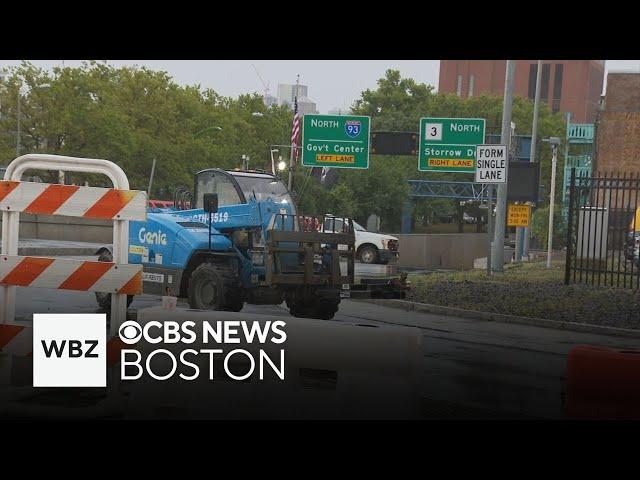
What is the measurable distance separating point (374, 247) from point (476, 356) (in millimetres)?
13667

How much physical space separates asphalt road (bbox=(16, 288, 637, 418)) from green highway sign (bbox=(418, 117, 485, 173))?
1513cm

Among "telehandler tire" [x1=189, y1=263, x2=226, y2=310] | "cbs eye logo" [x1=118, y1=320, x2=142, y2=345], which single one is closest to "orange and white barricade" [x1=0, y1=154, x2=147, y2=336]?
"cbs eye logo" [x1=118, y1=320, x2=142, y2=345]

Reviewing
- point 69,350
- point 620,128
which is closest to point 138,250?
point 69,350

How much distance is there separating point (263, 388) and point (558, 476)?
1981 mm

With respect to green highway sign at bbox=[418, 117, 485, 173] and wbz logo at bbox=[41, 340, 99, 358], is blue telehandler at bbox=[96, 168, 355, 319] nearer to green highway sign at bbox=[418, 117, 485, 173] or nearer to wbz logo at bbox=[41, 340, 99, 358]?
wbz logo at bbox=[41, 340, 99, 358]

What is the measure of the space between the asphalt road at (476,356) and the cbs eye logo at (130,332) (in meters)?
1.91

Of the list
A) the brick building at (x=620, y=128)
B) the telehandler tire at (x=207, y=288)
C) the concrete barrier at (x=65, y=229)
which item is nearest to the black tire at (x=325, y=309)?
the telehandler tire at (x=207, y=288)

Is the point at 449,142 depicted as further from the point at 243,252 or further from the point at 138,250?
the point at 138,250

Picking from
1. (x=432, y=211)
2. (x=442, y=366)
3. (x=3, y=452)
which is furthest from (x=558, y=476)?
(x=432, y=211)

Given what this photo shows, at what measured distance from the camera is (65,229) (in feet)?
82.3

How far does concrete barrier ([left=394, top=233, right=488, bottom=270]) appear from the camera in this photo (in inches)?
1200
